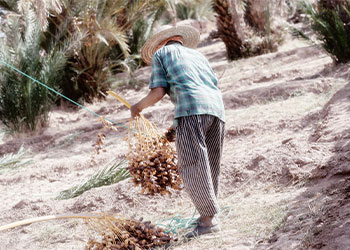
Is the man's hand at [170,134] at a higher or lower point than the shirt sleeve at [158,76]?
lower

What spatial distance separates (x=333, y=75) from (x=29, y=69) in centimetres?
540

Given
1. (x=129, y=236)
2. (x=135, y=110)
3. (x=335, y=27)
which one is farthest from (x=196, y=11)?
(x=129, y=236)

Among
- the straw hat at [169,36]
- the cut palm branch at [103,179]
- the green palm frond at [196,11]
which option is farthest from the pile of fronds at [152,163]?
the green palm frond at [196,11]

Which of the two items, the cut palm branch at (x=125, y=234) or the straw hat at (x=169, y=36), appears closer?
the cut palm branch at (x=125, y=234)

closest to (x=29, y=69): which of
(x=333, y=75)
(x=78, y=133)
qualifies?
(x=78, y=133)

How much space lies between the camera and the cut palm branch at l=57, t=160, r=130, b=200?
4977 millimetres

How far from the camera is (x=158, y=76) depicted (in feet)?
11.9

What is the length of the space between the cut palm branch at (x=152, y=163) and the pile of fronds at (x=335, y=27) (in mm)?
6422

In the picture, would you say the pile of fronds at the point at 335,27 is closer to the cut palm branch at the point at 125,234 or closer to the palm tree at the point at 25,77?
the palm tree at the point at 25,77

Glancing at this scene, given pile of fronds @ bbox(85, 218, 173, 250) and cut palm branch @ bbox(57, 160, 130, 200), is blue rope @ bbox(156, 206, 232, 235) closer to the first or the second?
pile of fronds @ bbox(85, 218, 173, 250)

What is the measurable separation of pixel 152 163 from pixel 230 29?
1003 centimetres

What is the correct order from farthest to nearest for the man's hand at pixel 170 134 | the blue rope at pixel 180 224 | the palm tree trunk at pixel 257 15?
1. the palm tree trunk at pixel 257 15
2. the blue rope at pixel 180 224
3. the man's hand at pixel 170 134

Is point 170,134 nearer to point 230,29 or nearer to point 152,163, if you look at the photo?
point 152,163

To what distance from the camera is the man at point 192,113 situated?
11.6 feet
